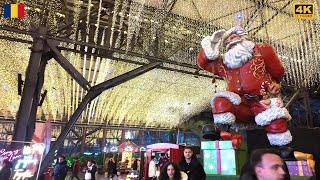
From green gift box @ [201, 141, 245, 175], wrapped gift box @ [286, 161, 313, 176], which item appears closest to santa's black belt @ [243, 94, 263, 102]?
wrapped gift box @ [286, 161, 313, 176]

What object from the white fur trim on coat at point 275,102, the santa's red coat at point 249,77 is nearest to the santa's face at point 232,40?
the santa's red coat at point 249,77

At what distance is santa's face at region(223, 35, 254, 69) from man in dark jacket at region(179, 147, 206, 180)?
4.08 ft

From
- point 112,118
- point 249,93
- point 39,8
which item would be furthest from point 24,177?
point 112,118

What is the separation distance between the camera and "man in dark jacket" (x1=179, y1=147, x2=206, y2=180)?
3.04m

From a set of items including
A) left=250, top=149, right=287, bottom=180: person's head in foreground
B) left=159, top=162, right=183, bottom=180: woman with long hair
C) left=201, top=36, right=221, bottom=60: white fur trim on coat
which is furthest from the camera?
left=159, top=162, right=183, bottom=180: woman with long hair

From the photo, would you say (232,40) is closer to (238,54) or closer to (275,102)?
(238,54)

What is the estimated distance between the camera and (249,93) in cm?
227

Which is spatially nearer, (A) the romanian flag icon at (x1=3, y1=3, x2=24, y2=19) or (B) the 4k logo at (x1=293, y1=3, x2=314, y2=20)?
(B) the 4k logo at (x1=293, y1=3, x2=314, y2=20)

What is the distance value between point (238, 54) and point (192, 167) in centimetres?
140

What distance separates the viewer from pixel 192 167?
10.3ft

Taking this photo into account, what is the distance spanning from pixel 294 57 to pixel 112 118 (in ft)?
30.2

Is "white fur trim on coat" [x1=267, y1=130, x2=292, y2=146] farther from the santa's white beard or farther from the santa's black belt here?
the santa's white beard

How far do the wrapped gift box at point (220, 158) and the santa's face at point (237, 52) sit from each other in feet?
4.55

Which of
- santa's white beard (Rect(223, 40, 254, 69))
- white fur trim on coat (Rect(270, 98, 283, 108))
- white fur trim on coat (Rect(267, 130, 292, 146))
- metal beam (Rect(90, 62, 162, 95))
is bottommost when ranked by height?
white fur trim on coat (Rect(267, 130, 292, 146))
